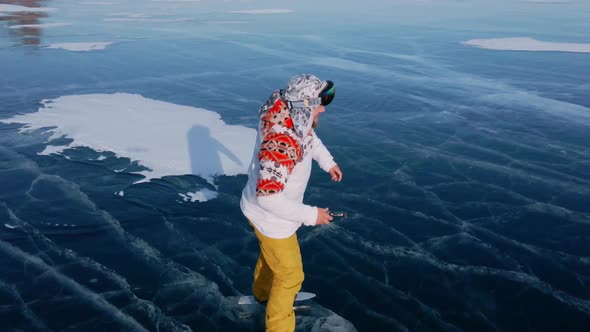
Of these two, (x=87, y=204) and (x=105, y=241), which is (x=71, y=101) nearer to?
(x=87, y=204)

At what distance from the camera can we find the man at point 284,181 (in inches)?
96.3

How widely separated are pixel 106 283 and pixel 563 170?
623 cm

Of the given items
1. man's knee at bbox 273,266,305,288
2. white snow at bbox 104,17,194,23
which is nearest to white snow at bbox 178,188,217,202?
man's knee at bbox 273,266,305,288

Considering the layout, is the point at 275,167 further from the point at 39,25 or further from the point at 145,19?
the point at 145,19

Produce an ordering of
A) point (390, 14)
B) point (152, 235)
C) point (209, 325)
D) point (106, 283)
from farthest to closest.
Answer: point (390, 14) → point (152, 235) → point (106, 283) → point (209, 325)

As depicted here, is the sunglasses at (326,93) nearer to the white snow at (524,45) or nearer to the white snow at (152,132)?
the white snow at (152,132)

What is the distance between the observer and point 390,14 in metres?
28.1

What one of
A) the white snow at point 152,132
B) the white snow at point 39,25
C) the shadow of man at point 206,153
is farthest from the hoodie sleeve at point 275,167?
the white snow at point 39,25

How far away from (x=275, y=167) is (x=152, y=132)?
5.68m

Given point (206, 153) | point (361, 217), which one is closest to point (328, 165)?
point (361, 217)

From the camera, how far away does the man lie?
2.45 m

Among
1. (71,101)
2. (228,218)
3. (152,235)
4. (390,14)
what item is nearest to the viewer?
(152,235)

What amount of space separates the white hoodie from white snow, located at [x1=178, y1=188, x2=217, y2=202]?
106 inches

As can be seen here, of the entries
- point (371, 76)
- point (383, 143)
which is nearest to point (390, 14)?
point (371, 76)
